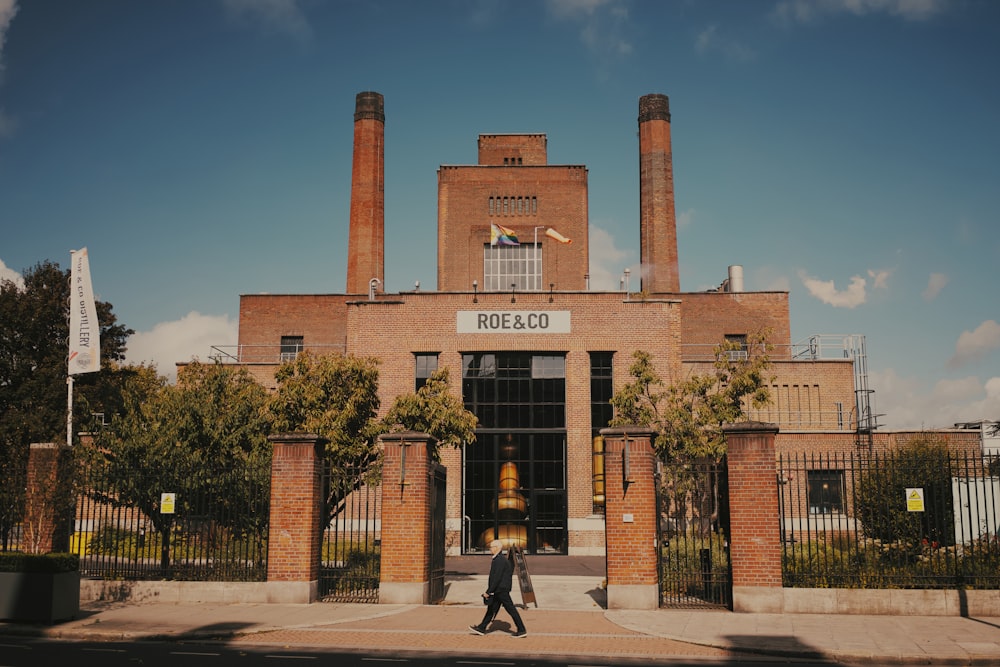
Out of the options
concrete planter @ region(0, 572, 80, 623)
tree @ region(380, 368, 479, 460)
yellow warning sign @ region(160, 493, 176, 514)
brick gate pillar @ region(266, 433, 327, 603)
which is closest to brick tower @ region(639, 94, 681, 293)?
tree @ region(380, 368, 479, 460)

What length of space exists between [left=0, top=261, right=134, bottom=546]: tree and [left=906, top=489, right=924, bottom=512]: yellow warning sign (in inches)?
1088

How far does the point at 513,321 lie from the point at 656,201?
62.0 feet

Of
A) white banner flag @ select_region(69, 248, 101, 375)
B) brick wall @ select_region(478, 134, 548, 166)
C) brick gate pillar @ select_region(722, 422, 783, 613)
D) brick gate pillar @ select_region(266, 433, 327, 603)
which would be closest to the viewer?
brick gate pillar @ select_region(722, 422, 783, 613)

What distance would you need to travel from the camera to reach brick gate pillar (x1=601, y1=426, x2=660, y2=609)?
51.8 feet

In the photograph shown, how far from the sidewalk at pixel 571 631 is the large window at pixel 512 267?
29.4 metres

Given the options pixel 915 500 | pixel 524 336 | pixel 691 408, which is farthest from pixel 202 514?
pixel 524 336

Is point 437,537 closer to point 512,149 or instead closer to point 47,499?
point 47,499

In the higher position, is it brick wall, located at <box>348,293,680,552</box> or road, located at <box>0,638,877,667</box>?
Answer: brick wall, located at <box>348,293,680,552</box>

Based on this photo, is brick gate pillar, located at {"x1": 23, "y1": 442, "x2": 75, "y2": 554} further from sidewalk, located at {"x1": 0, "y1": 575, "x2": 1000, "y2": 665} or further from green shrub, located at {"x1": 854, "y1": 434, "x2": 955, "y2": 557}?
green shrub, located at {"x1": 854, "y1": 434, "x2": 955, "y2": 557}

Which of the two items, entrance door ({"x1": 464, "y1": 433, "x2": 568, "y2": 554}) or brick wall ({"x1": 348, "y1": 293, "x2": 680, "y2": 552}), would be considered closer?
entrance door ({"x1": 464, "y1": 433, "x2": 568, "y2": 554})

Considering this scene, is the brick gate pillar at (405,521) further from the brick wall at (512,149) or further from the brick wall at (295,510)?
the brick wall at (512,149)

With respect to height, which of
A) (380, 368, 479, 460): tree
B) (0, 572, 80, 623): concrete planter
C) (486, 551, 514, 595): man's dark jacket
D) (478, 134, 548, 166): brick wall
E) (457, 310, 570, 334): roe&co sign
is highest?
(478, 134, 548, 166): brick wall

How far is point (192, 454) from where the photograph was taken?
20359 millimetres

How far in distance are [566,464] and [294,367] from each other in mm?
12629
